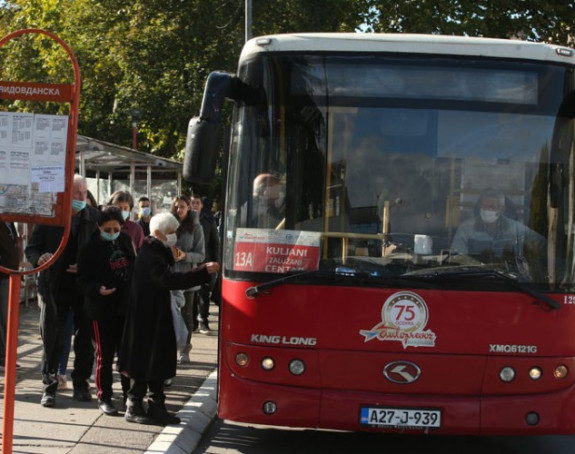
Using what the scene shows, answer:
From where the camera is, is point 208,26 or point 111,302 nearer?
point 111,302

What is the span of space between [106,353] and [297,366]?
2.13 m

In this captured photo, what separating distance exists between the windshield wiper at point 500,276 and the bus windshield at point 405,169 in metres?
0.03

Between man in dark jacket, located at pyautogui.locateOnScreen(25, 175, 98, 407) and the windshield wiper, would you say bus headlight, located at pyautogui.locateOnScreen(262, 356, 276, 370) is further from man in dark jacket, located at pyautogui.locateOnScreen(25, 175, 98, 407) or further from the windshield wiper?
man in dark jacket, located at pyautogui.locateOnScreen(25, 175, 98, 407)

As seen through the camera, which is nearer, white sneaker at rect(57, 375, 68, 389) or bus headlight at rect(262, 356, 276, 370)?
bus headlight at rect(262, 356, 276, 370)

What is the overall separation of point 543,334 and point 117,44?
24769mm

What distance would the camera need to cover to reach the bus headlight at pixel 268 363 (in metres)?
6.84

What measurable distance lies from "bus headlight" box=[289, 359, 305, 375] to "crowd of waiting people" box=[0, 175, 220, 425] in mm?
1023

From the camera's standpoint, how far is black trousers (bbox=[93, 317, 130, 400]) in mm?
8172

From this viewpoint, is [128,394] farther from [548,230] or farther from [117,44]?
[117,44]

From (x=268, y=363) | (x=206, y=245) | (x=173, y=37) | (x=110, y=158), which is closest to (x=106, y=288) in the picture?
(x=268, y=363)

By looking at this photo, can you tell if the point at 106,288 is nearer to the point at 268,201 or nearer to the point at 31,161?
the point at 268,201

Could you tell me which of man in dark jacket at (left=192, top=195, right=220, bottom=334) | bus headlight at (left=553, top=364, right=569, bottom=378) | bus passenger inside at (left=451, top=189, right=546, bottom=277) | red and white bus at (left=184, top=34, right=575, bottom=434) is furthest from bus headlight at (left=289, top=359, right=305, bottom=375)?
man in dark jacket at (left=192, top=195, right=220, bottom=334)

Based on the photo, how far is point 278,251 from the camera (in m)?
6.81

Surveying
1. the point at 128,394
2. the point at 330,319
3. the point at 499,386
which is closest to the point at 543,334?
the point at 499,386
